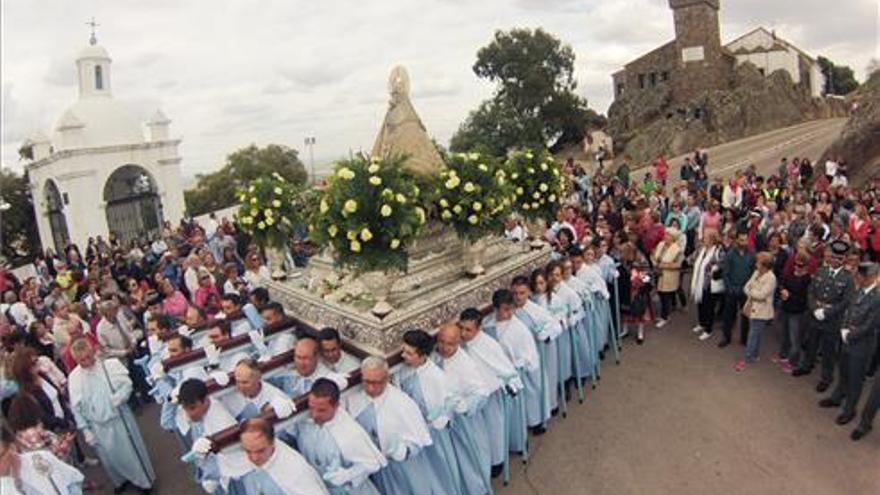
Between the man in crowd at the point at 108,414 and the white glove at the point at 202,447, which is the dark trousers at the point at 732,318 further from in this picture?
the man in crowd at the point at 108,414

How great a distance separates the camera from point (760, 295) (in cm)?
809

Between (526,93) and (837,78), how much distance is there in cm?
5274

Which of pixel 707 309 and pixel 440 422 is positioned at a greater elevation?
pixel 440 422

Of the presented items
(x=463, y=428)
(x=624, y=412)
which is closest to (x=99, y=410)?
(x=463, y=428)

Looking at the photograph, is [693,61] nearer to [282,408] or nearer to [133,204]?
[133,204]

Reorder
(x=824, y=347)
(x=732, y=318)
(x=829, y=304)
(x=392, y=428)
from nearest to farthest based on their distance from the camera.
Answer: (x=392, y=428)
(x=829, y=304)
(x=824, y=347)
(x=732, y=318)

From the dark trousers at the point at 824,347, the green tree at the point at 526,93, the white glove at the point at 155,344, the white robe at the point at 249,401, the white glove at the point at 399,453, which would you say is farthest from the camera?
the green tree at the point at 526,93

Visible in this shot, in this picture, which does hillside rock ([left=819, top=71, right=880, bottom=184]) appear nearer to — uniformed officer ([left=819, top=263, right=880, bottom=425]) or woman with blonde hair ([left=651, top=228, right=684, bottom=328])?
woman with blonde hair ([left=651, top=228, right=684, bottom=328])

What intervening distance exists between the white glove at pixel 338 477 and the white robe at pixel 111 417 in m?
3.12

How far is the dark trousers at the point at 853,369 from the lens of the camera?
21.9ft

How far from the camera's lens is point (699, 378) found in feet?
27.5

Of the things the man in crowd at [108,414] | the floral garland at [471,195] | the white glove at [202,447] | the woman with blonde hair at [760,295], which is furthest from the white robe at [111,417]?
the woman with blonde hair at [760,295]

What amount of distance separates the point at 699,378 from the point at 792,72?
180ft

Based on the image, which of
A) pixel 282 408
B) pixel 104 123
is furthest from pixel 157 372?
pixel 104 123
